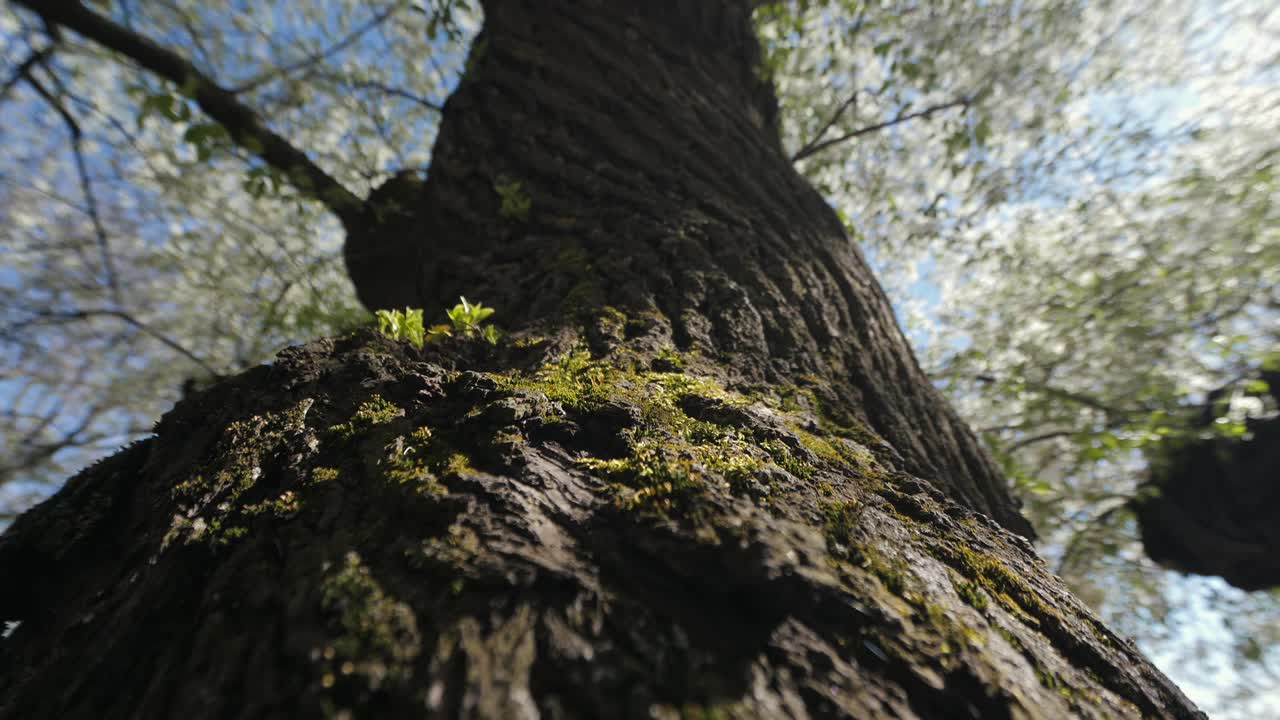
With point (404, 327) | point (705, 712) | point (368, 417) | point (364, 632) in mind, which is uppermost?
point (404, 327)

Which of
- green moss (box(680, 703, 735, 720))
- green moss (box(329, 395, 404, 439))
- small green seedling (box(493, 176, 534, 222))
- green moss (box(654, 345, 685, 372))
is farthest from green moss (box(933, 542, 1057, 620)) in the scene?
small green seedling (box(493, 176, 534, 222))

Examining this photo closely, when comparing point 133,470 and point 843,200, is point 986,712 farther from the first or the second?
point 843,200

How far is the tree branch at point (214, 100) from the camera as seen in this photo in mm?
3535

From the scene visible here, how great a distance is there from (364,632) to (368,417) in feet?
1.94

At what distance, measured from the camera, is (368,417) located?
1.21 meters

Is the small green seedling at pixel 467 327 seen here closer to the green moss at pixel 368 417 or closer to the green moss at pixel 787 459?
the green moss at pixel 368 417

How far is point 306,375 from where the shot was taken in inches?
51.8

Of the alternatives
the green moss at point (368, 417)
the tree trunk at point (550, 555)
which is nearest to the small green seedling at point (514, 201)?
the tree trunk at point (550, 555)

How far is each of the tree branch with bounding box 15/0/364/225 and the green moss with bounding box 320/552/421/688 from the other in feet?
13.0

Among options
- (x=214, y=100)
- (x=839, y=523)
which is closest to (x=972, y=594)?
(x=839, y=523)

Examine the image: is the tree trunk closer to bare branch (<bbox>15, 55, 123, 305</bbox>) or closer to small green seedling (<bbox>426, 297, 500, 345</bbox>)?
small green seedling (<bbox>426, 297, 500, 345</bbox>)

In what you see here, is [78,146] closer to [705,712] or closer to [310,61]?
[310,61]

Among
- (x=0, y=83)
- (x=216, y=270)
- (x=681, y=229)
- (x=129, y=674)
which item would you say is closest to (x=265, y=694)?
(x=129, y=674)

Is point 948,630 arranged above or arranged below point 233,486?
below
